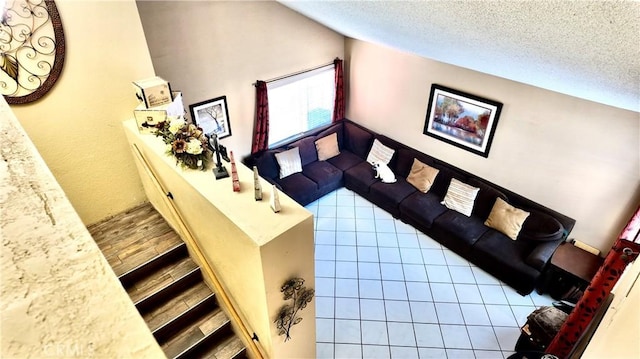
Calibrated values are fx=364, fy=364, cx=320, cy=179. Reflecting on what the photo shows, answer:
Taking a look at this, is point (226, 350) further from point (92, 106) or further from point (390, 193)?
point (390, 193)

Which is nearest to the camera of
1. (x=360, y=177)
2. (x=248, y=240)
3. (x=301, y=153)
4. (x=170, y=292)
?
(x=248, y=240)

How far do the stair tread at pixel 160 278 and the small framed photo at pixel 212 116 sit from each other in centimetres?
217

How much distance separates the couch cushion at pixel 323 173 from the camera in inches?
238

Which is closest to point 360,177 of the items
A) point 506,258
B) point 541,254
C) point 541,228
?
point 506,258

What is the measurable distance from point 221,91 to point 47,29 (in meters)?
2.46

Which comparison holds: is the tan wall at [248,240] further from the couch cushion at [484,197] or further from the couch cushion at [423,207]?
the couch cushion at [484,197]

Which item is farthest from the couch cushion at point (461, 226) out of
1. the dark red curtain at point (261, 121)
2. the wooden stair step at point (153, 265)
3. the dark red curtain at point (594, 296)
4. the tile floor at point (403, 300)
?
the wooden stair step at point (153, 265)

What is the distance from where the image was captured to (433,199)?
559 cm

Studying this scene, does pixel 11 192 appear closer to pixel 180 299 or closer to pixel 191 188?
pixel 191 188

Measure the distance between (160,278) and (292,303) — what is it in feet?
4.59

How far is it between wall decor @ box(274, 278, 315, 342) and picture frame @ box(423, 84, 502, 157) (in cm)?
365

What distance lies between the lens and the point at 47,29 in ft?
9.05

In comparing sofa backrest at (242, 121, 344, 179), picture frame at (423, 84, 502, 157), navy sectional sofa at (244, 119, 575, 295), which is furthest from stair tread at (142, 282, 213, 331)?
picture frame at (423, 84, 502, 157)

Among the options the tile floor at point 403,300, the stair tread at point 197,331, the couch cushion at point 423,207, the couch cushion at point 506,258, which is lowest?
the tile floor at point 403,300
